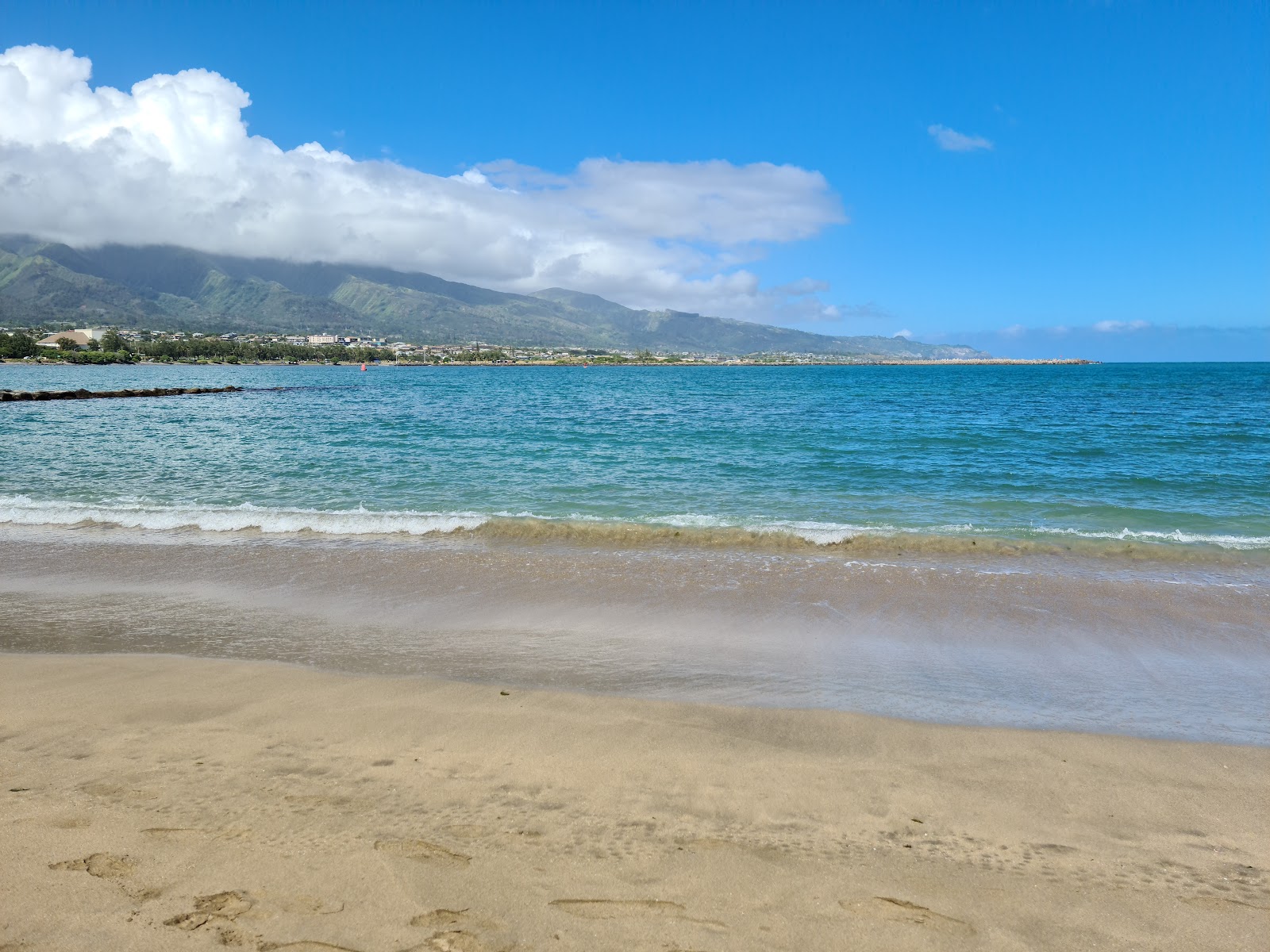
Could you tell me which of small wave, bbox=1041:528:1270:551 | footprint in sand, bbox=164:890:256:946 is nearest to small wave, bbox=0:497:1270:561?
small wave, bbox=1041:528:1270:551

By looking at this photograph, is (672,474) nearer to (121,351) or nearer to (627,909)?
(627,909)

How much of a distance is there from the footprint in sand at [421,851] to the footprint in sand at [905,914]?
2232 millimetres

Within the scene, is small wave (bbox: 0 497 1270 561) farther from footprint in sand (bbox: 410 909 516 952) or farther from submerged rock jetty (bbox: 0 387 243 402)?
submerged rock jetty (bbox: 0 387 243 402)

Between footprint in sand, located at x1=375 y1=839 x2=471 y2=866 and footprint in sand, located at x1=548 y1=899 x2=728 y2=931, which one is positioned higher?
footprint in sand, located at x1=548 y1=899 x2=728 y2=931

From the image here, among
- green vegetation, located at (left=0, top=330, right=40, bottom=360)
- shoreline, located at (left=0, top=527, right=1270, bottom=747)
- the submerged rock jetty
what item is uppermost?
green vegetation, located at (left=0, top=330, right=40, bottom=360)

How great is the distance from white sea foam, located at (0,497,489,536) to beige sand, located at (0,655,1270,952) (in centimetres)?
807

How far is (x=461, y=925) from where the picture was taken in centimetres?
365

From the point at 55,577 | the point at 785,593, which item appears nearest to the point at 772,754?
the point at 785,593

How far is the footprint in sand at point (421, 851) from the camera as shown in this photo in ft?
13.7

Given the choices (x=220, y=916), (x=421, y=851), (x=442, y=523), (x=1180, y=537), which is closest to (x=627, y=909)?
(x=421, y=851)

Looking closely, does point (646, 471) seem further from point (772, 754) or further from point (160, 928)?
point (160, 928)

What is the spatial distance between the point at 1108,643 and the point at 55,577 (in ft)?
50.0

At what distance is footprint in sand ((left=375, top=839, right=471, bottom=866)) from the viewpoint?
4.18 metres

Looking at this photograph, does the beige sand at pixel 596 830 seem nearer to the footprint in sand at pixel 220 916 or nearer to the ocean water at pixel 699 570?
the footprint in sand at pixel 220 916
